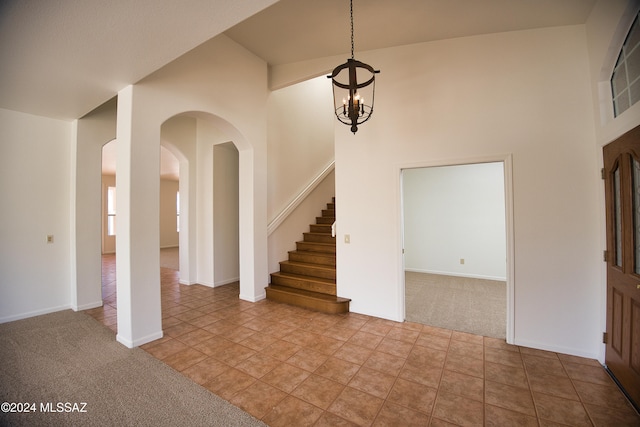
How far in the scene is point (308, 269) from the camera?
444 cm

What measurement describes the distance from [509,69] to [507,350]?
119 inches

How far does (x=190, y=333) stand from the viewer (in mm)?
3094

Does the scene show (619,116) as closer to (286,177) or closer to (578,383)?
(578,383)

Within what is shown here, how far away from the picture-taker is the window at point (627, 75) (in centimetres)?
200

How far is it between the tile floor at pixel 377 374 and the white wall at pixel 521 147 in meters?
0.50

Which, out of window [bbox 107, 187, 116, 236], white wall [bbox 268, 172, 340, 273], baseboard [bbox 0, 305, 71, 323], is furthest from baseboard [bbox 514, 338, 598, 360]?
window [bbox 107, 187, 116, 236]

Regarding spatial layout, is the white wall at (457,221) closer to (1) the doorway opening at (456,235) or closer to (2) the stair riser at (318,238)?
(1) the doorway opening at (456,235)

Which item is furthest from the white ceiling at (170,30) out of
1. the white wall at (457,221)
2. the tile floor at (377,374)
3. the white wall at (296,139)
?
the white wall at (457,221)

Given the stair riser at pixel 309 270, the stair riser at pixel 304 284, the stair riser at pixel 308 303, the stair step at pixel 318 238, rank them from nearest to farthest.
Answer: the stair riser at pixel 308 303 → the stair riser at pixel 304 284 → the stair riser at pixel 309 270 → the stair step at pixel 318 238

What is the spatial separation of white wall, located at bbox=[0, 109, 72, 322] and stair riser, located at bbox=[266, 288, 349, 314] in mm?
3059

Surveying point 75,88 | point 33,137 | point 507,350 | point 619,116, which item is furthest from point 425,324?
point 33,137

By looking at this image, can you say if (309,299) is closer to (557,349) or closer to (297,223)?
(297,223)

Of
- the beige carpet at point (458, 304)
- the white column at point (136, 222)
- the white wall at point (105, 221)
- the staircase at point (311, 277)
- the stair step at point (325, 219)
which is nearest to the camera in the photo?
the white column at point (136, 222)

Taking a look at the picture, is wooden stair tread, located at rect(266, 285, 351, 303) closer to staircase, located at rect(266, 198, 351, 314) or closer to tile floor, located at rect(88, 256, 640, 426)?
staircase, located at rect(266, 198, 351, 314)
